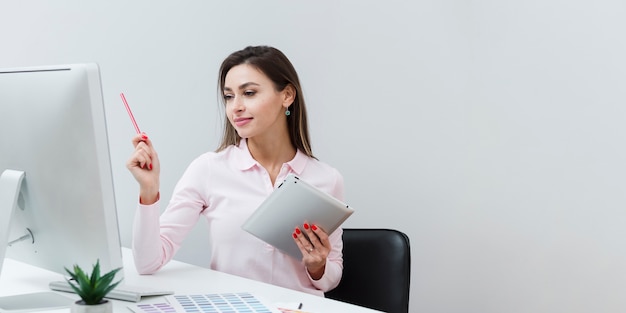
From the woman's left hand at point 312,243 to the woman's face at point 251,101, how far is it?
0.35 meters

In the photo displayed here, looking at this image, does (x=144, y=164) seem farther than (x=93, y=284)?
Yes

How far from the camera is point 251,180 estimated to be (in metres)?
2.14

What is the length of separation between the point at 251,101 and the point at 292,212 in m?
0.42

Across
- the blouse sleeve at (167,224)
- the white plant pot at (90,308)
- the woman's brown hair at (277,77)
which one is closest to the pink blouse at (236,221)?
the blouse sleeve at (167,224)

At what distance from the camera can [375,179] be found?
9.34ft

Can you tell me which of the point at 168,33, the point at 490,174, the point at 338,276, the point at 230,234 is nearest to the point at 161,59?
the point at 168,33

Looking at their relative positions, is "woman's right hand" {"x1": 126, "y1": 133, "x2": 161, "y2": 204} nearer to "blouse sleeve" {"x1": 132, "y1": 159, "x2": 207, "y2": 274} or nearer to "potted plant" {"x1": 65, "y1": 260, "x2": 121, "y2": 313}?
"blouse sleeve" {"x1": 132, "y1": 159, "x2": 207, "y2": 274}

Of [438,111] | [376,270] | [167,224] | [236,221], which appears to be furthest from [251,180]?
[438,111]

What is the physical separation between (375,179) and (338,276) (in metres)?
0.82

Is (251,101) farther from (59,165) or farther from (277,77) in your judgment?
(59,165)

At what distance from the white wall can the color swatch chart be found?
113 cm

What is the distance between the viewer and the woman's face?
210 centimetres

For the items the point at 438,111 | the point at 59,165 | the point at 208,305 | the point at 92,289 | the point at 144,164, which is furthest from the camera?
the point at 438,111

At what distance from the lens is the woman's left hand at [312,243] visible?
190cm
